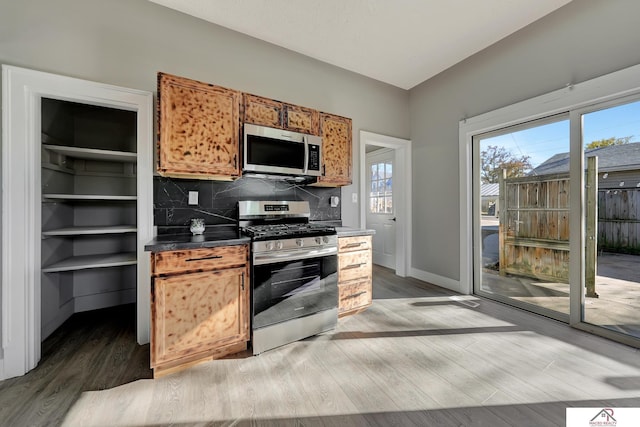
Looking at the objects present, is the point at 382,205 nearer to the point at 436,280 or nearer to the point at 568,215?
the point at 436,280

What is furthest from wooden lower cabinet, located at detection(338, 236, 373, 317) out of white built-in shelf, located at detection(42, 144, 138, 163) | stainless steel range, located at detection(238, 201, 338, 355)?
white built-in shelf, located at detection(42, 144, 138, 163)

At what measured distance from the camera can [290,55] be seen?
10.1 ft

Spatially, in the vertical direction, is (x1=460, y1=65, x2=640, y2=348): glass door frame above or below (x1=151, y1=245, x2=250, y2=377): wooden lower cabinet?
above

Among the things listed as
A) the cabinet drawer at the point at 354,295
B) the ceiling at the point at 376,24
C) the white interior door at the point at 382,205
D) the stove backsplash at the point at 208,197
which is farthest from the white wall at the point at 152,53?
the white interior door at the point at 382,205

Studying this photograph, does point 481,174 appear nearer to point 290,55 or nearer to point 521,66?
point 521,66

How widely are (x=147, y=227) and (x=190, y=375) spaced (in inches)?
48.7

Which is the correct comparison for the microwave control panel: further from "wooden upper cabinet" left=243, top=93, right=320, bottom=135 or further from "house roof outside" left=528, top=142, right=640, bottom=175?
"house roof outside" left=528, top=142, right=640, bottom=175

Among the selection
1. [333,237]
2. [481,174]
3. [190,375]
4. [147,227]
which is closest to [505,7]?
[481,174]

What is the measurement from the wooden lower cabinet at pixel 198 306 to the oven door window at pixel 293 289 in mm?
110

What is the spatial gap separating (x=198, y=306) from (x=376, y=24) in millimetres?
3026

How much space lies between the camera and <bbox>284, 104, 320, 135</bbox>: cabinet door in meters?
2.63

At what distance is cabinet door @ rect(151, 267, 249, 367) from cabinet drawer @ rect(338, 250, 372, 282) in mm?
1010

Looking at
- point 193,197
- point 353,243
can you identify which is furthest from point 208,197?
point 353,243

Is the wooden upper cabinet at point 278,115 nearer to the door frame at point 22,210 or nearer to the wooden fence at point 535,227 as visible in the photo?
the door frame at point 22,210
